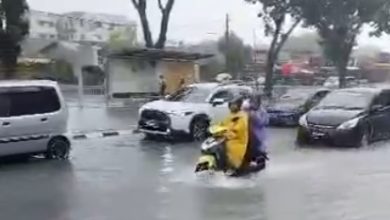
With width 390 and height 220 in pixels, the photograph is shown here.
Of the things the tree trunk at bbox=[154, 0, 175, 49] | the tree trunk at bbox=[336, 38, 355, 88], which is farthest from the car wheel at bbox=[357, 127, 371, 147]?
the tree trunk at bbox=[336, 38, 355, 88]

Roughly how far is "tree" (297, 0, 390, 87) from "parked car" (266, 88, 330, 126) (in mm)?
9283

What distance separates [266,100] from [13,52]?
403 inches

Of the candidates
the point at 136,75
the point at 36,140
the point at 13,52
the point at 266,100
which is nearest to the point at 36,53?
the point at 136,75

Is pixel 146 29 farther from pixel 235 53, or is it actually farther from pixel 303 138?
pixel 303 138

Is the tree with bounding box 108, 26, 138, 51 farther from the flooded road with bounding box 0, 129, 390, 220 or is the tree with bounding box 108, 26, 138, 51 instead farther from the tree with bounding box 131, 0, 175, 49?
the flooded road with bounding box 0, 129, 390, 220

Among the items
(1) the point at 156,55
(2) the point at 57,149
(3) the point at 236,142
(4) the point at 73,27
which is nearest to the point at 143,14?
(1) the point at 156,55

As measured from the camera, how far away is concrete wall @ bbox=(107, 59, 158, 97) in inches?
1399

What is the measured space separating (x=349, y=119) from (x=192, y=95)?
5.15 metres

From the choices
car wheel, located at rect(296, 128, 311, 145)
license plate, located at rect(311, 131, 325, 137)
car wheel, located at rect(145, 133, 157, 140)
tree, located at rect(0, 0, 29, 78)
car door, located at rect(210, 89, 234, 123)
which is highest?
tree, located at rect(0, 0, 29, 78)

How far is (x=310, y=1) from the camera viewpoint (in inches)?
1540

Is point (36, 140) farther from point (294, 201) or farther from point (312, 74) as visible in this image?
point (312, 74)

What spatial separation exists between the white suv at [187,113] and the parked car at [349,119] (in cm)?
281

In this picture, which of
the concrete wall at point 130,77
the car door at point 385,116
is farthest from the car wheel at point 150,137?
the concrete wall at point 130,77

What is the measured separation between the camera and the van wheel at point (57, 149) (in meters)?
17.2
